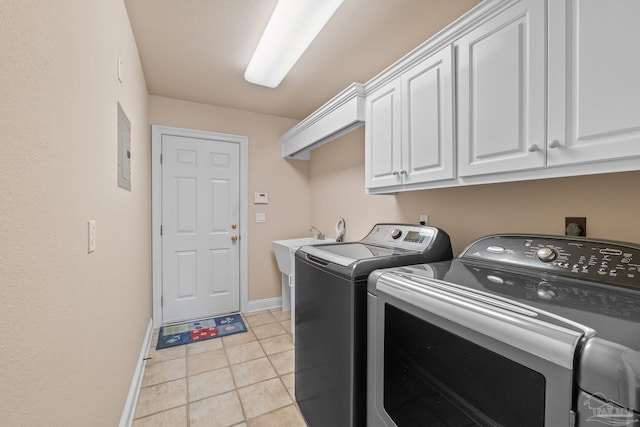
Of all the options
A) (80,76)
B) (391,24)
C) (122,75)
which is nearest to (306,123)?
(391,24)

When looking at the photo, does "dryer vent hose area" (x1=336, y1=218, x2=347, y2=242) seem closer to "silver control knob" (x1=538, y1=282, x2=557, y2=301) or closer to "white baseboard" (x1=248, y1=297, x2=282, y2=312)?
"white baseboard" (x1=248, y1=297, x2=282, y2=312)

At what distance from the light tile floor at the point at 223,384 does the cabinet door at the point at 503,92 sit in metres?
1.81

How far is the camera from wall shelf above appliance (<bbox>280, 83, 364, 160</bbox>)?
2.03 m

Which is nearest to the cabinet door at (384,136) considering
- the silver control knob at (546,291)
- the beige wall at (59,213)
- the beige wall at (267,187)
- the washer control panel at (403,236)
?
the washer control panel at (403,236)

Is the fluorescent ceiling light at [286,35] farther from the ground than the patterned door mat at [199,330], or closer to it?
farther from the ground

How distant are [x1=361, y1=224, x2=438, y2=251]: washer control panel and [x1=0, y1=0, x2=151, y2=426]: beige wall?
1498mm

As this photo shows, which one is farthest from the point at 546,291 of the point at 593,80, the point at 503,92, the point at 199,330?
the point at 199,330

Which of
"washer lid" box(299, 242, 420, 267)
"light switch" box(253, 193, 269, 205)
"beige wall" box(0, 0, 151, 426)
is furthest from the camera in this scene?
"light switch" box(253, 193, 269, 205)

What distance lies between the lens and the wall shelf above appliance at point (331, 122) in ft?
6.65

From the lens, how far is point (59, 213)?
0.77m

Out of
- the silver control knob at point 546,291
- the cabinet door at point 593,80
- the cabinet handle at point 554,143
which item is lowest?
the silver control knob at point 546,291

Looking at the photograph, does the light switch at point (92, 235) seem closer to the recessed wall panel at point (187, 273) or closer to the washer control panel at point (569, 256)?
the washer control panel at point (569, 256)

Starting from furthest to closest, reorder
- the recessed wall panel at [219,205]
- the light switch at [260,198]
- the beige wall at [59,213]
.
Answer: the light switch at [260,198], the recessed wall panel at [219,205], the beige wall at [59,213]

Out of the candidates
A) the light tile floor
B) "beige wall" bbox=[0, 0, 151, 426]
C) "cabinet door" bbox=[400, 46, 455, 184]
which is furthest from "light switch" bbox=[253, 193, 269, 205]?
"cabinet door" bbox=[400, 46, 455, 184]
